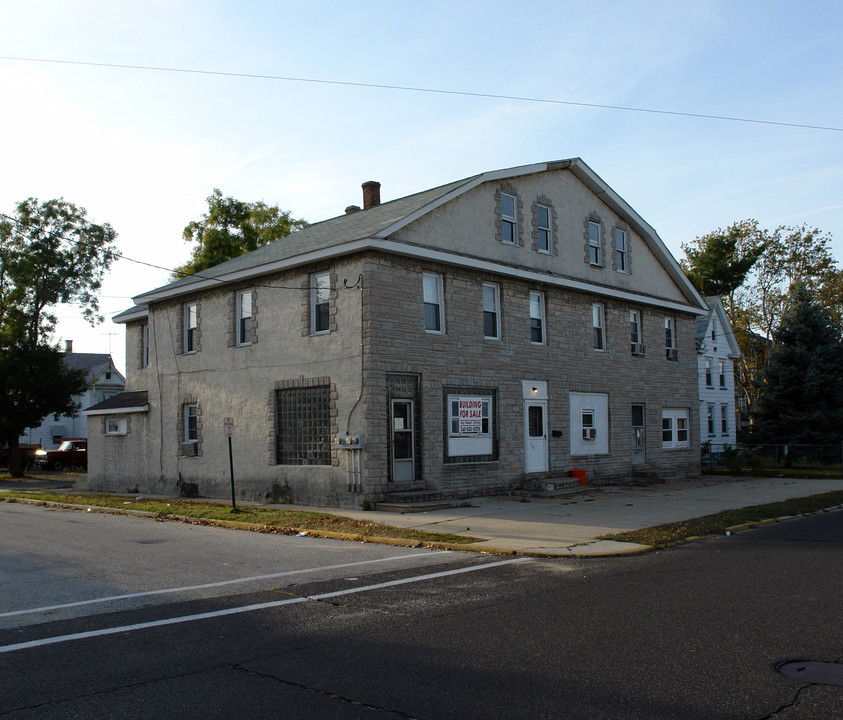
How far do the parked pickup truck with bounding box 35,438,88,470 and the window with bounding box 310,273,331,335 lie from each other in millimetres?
27794

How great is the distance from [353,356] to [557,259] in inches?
334

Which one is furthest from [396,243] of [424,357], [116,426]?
[116,426]

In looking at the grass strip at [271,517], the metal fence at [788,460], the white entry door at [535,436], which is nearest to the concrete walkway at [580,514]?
the grass strip at [271,517]

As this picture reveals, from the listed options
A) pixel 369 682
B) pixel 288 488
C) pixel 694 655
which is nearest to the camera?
pixel 369 682

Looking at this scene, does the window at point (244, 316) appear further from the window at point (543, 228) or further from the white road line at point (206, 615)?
the white road line at point (206, 615)

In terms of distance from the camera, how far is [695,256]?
186 feet

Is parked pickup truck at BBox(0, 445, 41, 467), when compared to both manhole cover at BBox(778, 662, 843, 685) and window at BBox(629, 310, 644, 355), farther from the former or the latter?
manhole cover at BBox(778, 662, 843, 685)

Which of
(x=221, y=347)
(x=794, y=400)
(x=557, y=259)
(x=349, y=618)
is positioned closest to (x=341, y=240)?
(x=221, y=347)

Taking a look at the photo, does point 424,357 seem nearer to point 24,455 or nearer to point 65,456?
point 65,456

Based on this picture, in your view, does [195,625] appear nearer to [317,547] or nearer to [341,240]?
[317,547]

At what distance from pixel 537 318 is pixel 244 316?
345 inches

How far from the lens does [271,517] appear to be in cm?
1670

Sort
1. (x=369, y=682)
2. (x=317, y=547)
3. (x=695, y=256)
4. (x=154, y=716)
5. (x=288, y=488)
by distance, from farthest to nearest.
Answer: (x=695, y=256) → (x=288, y=488) → (x=317, y=547) → (x=369, y=682) → (x=154, y=716)

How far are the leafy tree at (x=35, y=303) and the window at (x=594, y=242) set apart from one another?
950 inches
